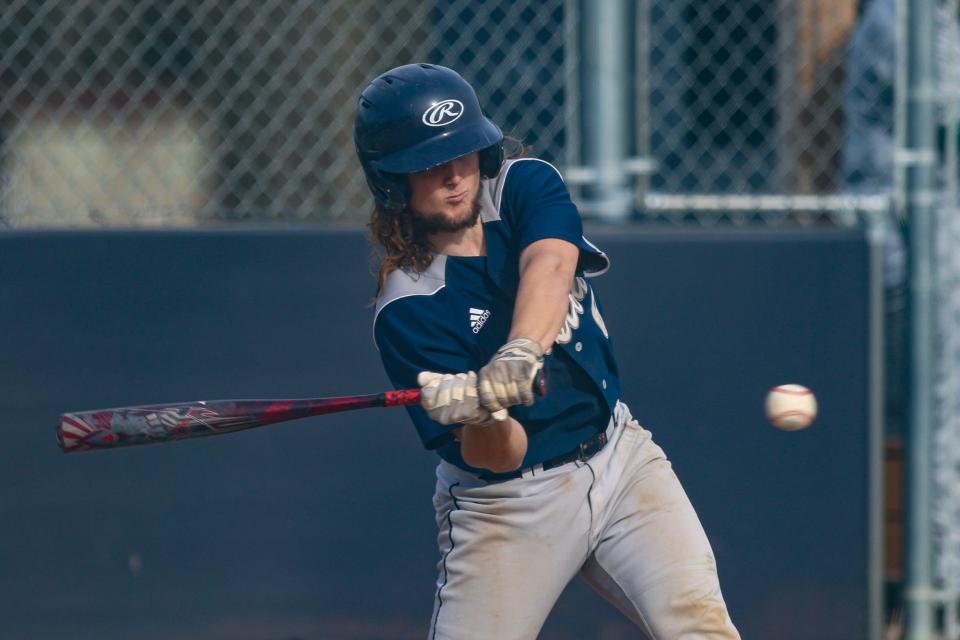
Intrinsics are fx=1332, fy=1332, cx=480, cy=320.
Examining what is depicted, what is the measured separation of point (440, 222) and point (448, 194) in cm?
7

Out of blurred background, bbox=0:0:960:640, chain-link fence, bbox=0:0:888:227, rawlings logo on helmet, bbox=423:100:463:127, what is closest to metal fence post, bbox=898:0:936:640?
blurred background, bbox=0:0:960:640

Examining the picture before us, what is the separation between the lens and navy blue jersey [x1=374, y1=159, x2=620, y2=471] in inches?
118

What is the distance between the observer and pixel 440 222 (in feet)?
9.84

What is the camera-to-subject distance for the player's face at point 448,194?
2957mm

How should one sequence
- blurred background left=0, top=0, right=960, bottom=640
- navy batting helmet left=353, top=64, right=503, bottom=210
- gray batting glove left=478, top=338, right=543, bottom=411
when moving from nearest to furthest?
1. gray batting glove left=478, top=338, right=543, bottom=411
2. navy batting helmet left=353, top=64, right=503, bottom=210
3. blurred background left=0, top=0, right=960, bottom=640

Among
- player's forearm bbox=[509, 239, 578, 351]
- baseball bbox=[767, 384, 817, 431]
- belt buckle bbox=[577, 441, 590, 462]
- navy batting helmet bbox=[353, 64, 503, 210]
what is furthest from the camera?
baseball bbox=[767, 384, 817, 431]

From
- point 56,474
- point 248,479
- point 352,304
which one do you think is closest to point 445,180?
point 352,304

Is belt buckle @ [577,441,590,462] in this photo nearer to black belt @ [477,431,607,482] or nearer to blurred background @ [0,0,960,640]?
black belt @ [477,431,607,482]

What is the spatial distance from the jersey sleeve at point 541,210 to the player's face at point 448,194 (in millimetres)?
111

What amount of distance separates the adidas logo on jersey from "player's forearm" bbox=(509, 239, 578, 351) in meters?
0.18

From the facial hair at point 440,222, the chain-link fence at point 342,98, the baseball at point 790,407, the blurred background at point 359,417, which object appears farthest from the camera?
the chain-link fence at point 342,98

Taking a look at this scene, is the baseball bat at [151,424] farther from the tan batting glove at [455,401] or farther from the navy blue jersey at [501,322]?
the tan batting glove at [455,401]

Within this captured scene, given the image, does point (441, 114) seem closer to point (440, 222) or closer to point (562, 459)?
point (440, 222)

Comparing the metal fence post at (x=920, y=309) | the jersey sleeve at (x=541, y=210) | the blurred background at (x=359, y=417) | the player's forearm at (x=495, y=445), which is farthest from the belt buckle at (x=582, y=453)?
the metal fence post at (x=920, y=309)
